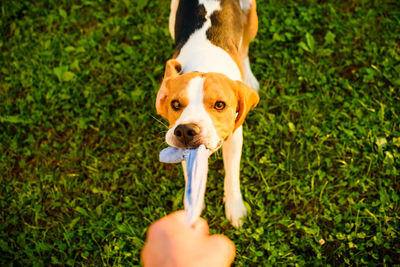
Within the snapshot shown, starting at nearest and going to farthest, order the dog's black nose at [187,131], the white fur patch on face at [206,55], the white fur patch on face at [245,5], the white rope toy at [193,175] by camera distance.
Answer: the white rope toy at [193,175], the dog's black nose at [187,131], the white fur patch on face at [206,55], the white fur patch on face at [245,5]

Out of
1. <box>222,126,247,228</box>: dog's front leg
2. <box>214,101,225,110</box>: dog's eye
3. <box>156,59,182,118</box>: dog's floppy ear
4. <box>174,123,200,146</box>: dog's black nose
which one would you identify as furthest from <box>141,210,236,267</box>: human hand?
<box>222,126,247,228</box>: dog's front leg

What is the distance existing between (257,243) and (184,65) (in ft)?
6.24

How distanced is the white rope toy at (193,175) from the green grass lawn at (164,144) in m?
1.22

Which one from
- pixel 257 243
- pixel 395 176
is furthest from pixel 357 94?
pixel 257 243

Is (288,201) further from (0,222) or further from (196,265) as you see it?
→ (0,222)

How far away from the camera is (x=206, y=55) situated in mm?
3025

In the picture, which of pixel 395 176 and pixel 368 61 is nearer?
pixel 395 176

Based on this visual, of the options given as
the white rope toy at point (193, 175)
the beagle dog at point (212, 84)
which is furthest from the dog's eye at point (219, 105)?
the white rope toy at point (193, 175)

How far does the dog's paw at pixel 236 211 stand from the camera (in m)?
3.23

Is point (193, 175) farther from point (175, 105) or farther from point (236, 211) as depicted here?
point (236, 211)

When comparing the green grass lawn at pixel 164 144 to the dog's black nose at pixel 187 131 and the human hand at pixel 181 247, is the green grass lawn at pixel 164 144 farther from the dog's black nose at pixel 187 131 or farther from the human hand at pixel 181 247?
the human hand at pixel 181 247

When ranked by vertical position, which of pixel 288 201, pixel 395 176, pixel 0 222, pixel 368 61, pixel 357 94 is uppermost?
pixel 368 61

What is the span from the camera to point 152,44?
4469 millimetres

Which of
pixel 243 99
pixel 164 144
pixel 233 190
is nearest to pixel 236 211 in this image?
pixel 233 190
